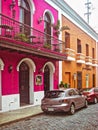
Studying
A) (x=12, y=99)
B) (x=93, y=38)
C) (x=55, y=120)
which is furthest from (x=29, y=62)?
(x=93, y=38)

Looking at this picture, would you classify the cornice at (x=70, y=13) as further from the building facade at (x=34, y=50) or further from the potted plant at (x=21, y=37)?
the potted plant at (x=21, y=37)

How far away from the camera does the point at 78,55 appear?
25438 millimetres

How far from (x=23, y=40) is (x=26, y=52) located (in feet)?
2.33

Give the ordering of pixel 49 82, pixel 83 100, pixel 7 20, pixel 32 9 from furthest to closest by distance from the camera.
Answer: pixel 49 82, pixel 32 9, pixel 83 100, pixel 7 20

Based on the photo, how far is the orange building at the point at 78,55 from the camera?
22953 millimetres

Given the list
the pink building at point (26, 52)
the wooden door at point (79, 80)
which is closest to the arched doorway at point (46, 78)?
the pink building at point (26, 52)

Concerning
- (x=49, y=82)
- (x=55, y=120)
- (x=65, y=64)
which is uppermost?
(x=65, y=64)

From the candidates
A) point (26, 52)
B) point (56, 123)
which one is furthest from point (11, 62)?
point (56, 123)

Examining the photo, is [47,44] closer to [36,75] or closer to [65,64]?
[36,75]

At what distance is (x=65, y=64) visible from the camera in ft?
73.8

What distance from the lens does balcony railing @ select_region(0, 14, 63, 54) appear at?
13.4m

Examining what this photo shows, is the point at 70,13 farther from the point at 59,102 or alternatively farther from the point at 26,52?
the point at 59,102

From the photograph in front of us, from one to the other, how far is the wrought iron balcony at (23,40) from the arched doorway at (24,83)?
165cm

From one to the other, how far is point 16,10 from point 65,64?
8.31m
